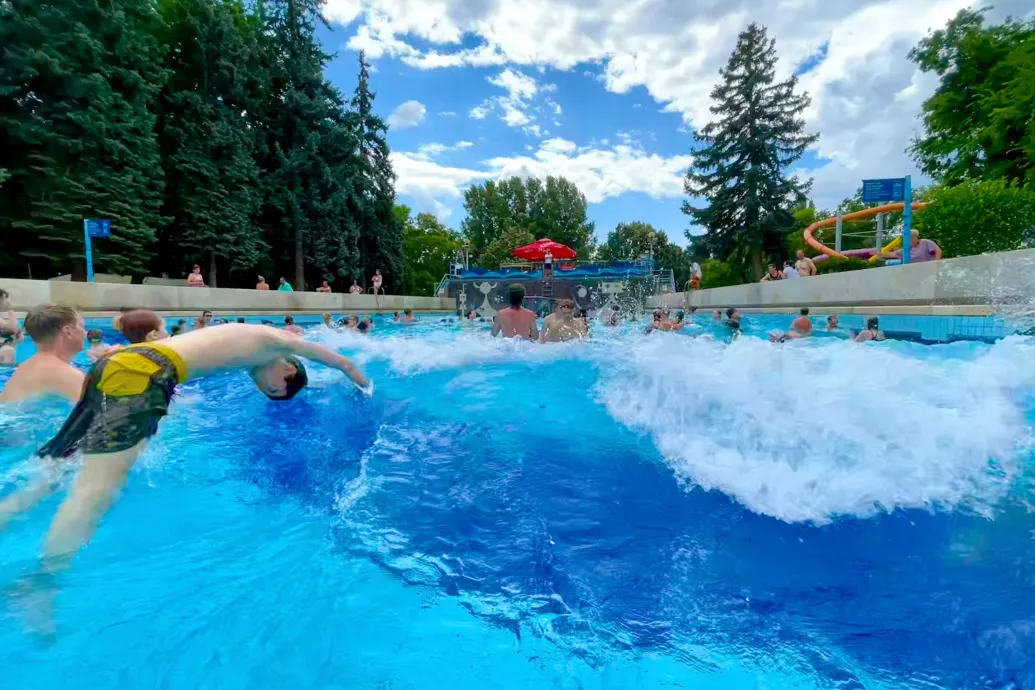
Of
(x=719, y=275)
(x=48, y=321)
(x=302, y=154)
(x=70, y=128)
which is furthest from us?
(x=719, y=275)

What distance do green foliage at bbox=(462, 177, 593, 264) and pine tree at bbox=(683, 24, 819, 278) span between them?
992 inches

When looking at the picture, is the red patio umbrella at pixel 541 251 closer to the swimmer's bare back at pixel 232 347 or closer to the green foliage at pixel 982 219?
the green foliage at pixel 982 219

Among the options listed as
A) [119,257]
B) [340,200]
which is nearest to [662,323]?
[119,257]

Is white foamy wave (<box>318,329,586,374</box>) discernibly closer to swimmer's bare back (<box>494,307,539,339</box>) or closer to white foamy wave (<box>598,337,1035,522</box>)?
swimmer's bare back (<box>494,307,539,339</box>)

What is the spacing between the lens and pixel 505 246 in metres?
44.3

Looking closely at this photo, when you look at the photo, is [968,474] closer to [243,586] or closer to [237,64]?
[243,586]

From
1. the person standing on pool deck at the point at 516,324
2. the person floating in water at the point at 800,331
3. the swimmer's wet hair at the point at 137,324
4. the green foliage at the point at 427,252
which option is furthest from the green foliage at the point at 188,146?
the person floating in water at the point at 800,331

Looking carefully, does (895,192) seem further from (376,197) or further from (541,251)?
(376,197)

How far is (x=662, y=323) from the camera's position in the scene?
39.5 feet

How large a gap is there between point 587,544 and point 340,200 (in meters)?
24.2

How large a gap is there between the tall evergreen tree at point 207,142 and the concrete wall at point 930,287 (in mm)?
19661

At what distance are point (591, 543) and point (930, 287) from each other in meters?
9.58

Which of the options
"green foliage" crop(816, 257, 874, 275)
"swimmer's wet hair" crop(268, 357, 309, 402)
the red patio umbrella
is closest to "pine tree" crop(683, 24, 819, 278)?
"green foliage" crop(816, 257, 874, 275)

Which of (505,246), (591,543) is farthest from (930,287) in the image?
(505,246)
